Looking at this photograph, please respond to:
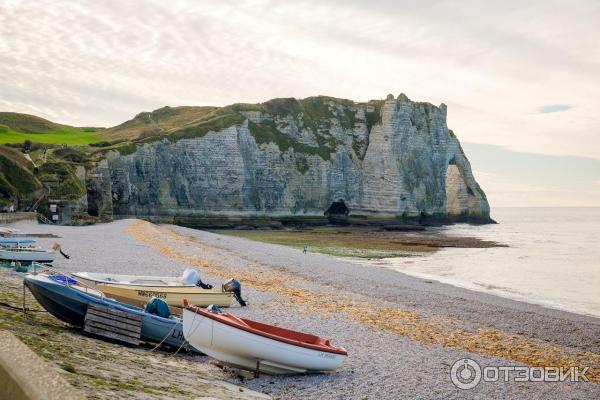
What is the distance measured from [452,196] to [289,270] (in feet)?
325

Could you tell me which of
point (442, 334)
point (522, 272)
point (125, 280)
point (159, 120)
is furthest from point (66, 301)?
point (159, 120)

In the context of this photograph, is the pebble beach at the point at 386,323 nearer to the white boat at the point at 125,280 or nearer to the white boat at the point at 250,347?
the white boat at the point at 250,347

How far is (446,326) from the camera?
18688mm

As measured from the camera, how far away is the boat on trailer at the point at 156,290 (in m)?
15.7

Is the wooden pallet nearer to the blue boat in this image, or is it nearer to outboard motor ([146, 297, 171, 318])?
the blue boat

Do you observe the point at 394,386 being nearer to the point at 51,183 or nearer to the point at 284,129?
the point at 51,183

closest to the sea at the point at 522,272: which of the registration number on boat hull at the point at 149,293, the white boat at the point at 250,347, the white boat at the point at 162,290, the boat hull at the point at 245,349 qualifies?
the white boat at the point at 162,290

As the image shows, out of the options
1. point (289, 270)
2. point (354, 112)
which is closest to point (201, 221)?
point (354, 112)

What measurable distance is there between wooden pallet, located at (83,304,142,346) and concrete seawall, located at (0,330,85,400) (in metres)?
7.62

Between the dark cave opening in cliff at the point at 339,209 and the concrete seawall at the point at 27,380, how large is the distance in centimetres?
10318

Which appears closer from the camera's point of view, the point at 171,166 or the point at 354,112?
the point at 171,166

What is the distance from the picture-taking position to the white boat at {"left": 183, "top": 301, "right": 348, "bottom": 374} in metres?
11.0

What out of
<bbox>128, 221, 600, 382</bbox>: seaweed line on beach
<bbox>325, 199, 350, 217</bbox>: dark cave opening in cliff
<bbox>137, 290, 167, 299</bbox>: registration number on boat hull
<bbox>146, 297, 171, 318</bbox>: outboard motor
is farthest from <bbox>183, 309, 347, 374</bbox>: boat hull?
<bbox>325, 199, 350, 217</bbox>: dark cave opening in cliff

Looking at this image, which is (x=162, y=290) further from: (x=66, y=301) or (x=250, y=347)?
(x=250, y=347)
